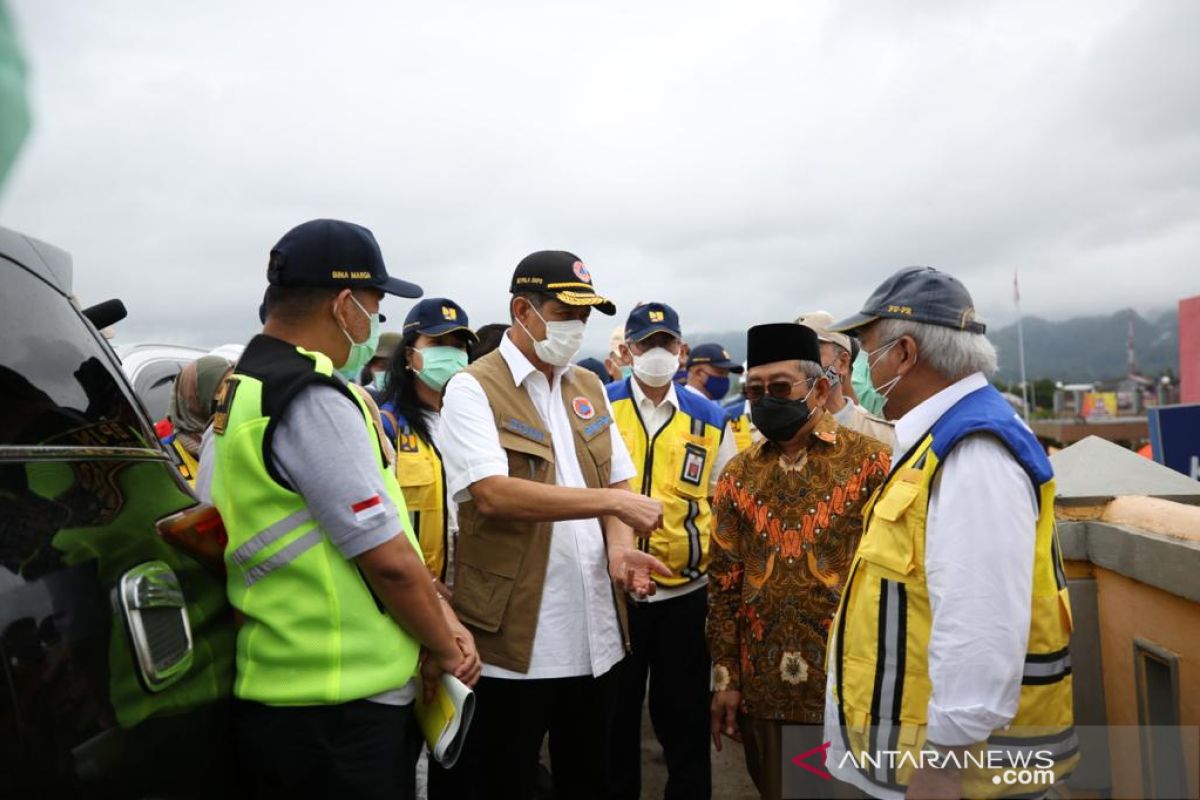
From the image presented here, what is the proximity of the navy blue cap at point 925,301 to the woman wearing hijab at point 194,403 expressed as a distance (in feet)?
9.88

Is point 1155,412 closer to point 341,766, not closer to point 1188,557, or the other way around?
point 1188,557

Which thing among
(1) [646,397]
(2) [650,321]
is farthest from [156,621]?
(2) [650,321]

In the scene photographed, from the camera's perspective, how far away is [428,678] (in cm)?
217

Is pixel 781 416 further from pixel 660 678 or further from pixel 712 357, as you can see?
pixel 712 357

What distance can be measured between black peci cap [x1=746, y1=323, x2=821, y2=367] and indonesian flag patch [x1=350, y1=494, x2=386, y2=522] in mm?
1643

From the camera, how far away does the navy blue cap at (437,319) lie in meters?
4.27

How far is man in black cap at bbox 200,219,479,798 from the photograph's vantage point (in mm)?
1849

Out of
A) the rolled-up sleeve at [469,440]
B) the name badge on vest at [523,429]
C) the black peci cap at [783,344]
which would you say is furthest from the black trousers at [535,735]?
the black peci cap at [783,344]

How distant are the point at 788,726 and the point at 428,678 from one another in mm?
1285

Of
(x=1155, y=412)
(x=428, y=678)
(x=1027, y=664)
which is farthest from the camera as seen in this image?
(x=1155, y=412)

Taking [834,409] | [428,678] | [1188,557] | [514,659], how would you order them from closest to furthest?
A: [428,678], [1188,557], [514,659], [834,409]

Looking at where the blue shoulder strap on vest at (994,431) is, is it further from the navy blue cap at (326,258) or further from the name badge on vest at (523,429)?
the navy blue cap at (326,258)

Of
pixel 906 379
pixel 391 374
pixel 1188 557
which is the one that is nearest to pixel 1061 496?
pixel 1188 557

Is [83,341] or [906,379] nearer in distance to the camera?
[83,341]
